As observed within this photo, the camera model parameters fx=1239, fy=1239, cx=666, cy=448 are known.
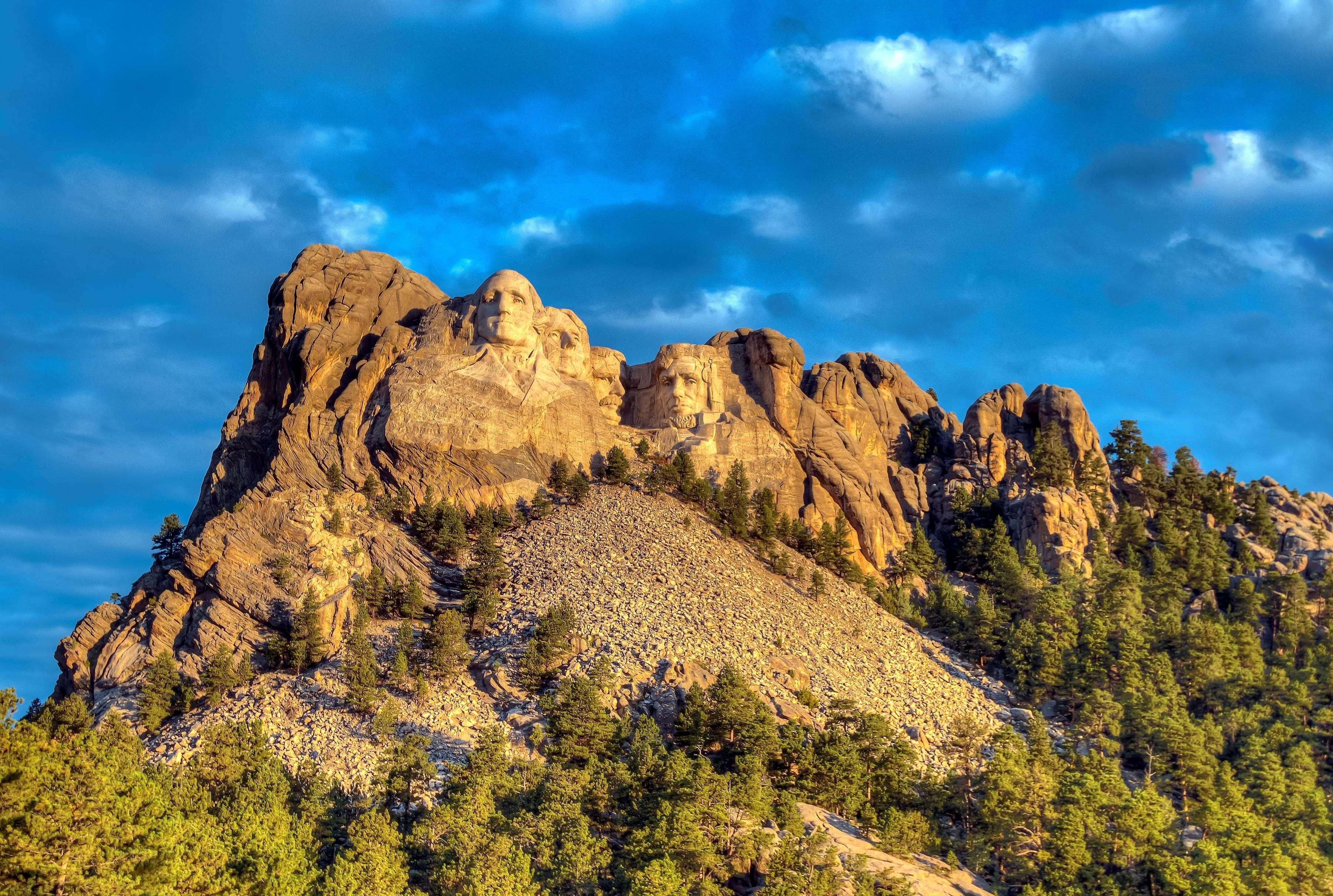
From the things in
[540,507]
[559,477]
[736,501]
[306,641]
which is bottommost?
[306,641]

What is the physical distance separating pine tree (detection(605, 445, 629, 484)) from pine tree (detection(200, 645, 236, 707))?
3764cm

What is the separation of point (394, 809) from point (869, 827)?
24029 millimetres

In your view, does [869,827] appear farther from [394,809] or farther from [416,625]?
[416,625]

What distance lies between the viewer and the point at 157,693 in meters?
69.0

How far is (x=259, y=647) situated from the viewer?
2928 inches

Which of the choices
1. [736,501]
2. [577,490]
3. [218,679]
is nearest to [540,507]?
[577,490]

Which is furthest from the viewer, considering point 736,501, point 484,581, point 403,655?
point 736,501

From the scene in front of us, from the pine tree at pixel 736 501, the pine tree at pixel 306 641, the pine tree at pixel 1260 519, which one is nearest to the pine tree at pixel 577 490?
the pine tree at pixel 736 501

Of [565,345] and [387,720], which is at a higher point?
[565,345]

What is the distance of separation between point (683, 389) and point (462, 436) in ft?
83.2

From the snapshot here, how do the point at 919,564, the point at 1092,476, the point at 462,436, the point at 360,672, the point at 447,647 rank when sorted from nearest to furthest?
1. the point at 360,672
2. the point at 447,647
3. the point at 462,436
4. the point at 919,564
5. the point at 1092,476

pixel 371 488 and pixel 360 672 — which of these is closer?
pixel 360 672

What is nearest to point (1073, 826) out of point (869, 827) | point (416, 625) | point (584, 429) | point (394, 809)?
point (869, 827)

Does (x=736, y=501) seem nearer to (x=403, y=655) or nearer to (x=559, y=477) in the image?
(x=559, y=477)
